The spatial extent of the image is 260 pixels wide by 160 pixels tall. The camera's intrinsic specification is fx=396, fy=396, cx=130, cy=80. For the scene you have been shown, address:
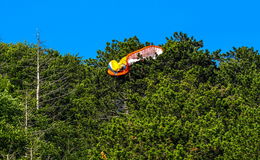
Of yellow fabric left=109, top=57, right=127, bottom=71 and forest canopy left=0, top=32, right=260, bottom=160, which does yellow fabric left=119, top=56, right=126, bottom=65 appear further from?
forest canopy left=0, top=32, right=260, bottom=160

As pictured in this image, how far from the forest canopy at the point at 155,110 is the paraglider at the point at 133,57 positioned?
0.40 m

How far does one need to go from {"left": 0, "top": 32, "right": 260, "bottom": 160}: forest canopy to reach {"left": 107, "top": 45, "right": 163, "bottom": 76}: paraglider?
15.7 inches

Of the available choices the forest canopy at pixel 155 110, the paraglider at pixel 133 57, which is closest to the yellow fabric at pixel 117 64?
the paraglider at pixel 133 57

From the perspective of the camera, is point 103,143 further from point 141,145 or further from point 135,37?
point 135,37

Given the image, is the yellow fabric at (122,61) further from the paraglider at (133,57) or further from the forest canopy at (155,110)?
the forest canopy at (155,110)

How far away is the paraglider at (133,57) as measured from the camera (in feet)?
79.3

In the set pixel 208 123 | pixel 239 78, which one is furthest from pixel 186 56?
pixel 208 123

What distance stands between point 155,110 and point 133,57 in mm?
7646

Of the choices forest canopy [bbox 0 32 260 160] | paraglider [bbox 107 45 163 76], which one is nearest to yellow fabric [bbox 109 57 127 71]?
paraglider [bbox 107 45 163 76]

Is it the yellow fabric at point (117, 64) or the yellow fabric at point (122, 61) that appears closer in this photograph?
the yellow fabric at point (117, 64)

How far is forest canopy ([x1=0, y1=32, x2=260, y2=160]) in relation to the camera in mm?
14625

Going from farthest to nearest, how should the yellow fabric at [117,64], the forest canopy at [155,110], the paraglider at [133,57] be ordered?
1. the yellow fabric at [117,64]
2. the paraglider at [133,57]
3. the forest canopy at [155,110]

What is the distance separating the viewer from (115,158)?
598 inches

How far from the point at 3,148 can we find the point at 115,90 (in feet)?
30.1
